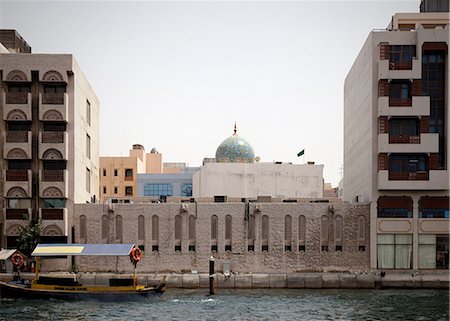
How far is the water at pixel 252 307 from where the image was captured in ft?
179

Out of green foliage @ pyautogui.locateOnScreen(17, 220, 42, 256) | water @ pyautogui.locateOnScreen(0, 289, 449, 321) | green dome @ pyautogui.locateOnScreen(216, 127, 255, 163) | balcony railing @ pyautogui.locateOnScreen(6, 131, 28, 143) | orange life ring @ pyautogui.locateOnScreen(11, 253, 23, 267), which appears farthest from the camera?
green dome @ pyautogui.locateOnScreen(216, 127, 255, 163)

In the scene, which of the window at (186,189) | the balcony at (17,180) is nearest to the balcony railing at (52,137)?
the balcony at (17,180)

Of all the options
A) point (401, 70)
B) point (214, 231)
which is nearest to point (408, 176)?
point (401, 70)

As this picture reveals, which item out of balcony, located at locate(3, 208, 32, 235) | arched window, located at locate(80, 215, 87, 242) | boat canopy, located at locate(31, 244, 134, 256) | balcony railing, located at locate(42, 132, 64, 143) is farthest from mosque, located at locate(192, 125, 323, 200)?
boat canopy, located at locate(31, 244, 134, 256)

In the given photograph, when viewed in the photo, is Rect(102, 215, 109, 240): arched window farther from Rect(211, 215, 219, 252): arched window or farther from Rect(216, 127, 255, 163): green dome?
Rect(216, 127, 255, 163): green dome

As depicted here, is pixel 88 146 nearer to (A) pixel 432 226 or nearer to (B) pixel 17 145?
(B) pixel 17 145

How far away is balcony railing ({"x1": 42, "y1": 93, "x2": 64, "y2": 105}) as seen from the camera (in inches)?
2980

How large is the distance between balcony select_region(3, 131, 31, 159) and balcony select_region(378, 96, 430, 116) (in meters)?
36.4

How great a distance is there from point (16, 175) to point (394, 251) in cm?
3979

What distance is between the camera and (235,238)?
7731 centimetres

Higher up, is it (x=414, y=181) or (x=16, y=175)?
(x=16, y=175)

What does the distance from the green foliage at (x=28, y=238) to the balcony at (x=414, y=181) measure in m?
35.2

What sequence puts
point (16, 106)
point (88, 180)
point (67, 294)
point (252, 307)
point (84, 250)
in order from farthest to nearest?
point (88, 180) < point (16, 106) < point (84, 250) < point (67, 294) < point (252, 307)

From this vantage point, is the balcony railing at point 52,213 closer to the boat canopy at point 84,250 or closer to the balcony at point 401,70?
the boat canopy at point 84,250
